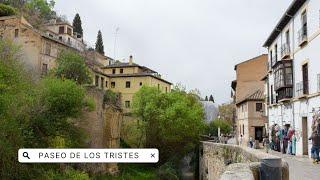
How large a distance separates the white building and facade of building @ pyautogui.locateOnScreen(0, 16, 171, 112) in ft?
57.2

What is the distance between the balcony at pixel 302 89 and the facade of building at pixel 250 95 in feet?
80.2

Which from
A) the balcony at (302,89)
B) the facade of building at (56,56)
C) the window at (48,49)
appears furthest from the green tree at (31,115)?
the window at (48,49)

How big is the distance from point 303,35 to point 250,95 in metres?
27.2

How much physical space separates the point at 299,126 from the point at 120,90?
129ft

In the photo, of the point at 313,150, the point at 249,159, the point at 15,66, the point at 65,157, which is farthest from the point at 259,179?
the point at 15,66

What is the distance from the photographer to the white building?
19828 millimetres

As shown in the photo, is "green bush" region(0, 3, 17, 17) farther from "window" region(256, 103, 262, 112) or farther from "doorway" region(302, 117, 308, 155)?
"doorway" region(302, 117, 308, 155)

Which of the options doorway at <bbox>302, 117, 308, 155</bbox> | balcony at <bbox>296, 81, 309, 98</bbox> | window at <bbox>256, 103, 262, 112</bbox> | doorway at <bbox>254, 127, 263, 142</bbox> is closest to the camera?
balcony at <bbox>296, 81, 309, 98</bbox>

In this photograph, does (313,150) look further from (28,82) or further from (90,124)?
(90,124)

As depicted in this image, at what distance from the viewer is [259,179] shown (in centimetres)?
683

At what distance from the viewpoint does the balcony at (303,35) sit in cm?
2110

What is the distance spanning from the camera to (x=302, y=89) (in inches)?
859

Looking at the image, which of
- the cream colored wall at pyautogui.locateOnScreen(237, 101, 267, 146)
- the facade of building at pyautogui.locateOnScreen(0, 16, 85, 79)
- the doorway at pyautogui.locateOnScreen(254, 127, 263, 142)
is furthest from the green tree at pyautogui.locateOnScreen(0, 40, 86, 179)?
the doorway at pyautogui.locateOnScreen(254, 127, 263, 142)

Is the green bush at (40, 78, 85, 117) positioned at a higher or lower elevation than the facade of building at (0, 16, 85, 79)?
lower
